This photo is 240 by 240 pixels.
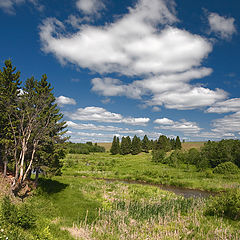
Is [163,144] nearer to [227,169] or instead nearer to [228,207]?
[227,169]

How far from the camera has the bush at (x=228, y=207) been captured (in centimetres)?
1966

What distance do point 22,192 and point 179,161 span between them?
229ft

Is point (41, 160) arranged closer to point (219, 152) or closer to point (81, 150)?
point (219, 152)

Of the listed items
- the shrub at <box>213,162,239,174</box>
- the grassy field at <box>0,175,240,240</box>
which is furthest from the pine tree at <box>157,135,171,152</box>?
the grassy field at <box>0,175,240,240</box>

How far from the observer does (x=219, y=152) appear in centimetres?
7056

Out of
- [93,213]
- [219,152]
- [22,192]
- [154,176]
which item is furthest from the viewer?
[219,152]

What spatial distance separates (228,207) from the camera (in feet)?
66.9

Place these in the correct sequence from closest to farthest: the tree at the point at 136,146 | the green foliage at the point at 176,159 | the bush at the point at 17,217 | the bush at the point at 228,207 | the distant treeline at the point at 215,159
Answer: the bush at the point at 17,217
the bush at the point at 228,207
the distant treeline at the point at 215,159
the green foliage at the point at 176,159
the tree at the point at 136,146

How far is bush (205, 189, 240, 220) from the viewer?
64.5ft

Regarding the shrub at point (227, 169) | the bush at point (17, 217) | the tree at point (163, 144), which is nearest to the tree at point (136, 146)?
the tree at point (163, 144)

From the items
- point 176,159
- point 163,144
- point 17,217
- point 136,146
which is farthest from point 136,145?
point 17,217

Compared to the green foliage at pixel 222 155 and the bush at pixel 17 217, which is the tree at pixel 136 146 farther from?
the bush at pixel 17 217

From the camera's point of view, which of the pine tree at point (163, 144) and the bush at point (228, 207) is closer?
the bush at point (228, 207)

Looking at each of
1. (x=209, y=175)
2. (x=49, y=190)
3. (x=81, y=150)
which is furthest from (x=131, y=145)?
(x=49, y=190)
